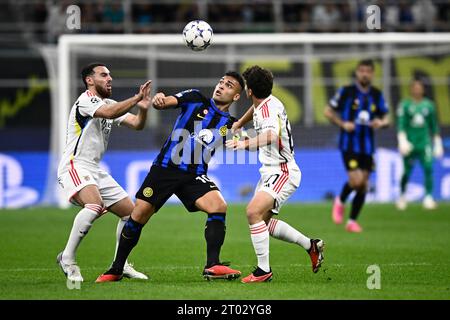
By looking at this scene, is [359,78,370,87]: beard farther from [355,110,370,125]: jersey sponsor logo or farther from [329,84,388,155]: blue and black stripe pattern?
[355,110,370,125]: jersey sponsor logo

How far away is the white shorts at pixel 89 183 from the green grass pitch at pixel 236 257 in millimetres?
883

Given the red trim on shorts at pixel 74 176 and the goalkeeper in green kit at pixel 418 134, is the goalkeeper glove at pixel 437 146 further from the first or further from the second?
the red trim on shorts at pixel 74 176

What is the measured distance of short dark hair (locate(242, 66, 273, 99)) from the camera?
962 centimetres

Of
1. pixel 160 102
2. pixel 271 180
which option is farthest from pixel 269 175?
pixel 160 102

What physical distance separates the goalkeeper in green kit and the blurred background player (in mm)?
3899

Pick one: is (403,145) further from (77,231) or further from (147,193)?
(77,231)

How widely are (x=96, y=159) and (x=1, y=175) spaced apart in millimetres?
11973

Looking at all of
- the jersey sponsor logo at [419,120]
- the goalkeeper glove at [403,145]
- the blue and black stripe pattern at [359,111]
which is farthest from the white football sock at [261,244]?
the jersey sponsor logo at [419,120]

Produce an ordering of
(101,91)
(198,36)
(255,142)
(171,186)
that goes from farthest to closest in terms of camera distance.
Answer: (198,36)
(101,91)
(171,186)
(255,142)

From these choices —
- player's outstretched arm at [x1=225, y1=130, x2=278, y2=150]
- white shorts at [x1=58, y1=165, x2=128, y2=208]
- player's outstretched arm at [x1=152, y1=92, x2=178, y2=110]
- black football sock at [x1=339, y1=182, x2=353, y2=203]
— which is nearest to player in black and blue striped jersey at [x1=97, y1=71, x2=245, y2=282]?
player's outstretched arm at [x1=152, y1=92, x2=178, y2=110]

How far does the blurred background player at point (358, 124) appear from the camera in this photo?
1584 centimetres

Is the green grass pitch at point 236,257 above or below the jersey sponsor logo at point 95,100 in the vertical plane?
below

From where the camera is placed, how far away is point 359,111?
16.3 metres

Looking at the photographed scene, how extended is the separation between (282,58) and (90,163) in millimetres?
13522
